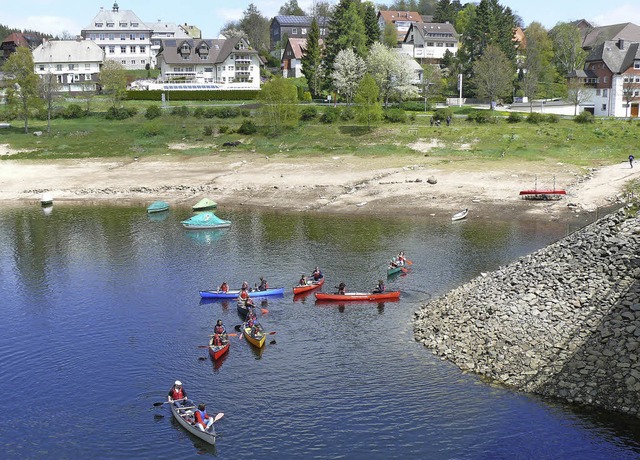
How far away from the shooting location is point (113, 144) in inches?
4628

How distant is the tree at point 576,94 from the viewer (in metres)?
129

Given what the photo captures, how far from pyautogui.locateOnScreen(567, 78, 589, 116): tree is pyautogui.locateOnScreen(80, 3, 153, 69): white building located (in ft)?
392

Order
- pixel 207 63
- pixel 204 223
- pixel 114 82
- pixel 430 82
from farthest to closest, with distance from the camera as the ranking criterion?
pixel 207 63, pixel 430 82, pixel 114 82, pixel 204 223

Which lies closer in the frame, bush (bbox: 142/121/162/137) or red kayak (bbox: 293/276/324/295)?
red kayak (bbox: 293/276/324/295)

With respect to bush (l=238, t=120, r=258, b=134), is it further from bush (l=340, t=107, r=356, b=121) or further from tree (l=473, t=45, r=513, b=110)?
tree (l=473, t=45, r=513, b=110)

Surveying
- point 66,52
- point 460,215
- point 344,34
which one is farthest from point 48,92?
point 460,215

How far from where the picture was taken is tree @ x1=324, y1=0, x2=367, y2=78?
139 m

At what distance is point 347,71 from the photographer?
13338 centimetres

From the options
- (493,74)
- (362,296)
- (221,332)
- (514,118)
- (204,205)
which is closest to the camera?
(221,332)

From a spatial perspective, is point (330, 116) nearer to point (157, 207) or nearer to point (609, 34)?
point (157, 207)


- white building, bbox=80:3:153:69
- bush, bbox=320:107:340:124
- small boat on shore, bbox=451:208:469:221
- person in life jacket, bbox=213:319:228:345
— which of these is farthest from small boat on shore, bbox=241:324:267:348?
white building, bbox=80:3:153:69

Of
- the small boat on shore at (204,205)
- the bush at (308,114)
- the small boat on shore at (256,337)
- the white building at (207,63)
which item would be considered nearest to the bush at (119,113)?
the white building at (207,63)

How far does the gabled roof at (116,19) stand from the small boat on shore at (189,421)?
179085 mm

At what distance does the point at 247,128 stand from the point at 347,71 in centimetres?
2571
